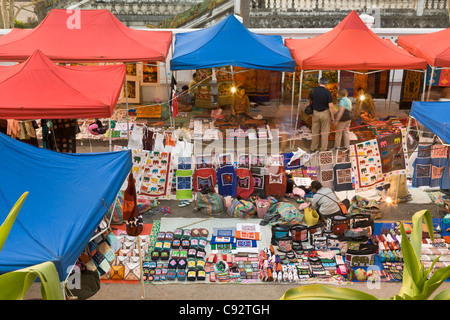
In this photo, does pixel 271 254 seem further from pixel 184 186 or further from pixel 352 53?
pixel 352 53

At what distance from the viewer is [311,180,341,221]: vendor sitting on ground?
795cm

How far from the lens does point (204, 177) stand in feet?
28.7

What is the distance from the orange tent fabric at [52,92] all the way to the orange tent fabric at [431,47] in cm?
663

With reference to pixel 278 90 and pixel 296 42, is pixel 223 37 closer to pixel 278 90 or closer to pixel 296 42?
pixel 296 42

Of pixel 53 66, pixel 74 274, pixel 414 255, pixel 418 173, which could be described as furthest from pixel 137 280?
pixel 414 255

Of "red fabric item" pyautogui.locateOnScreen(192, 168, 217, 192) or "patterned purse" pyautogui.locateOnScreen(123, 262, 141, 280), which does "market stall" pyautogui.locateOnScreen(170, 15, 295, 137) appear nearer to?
"red fabric item" pyautogui.locateOnScreen(192, 168, 217, 192)

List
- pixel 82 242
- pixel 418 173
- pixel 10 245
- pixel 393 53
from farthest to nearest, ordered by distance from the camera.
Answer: pixel 393 53, pixel 418 173, pixel 82 242, pixel 10 245

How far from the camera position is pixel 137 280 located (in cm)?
Result: 678

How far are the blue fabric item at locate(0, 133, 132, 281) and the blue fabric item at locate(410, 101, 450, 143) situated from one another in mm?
4512

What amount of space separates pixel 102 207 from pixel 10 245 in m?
1.06

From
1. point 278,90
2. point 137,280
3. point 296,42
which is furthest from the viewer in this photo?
point 278,90

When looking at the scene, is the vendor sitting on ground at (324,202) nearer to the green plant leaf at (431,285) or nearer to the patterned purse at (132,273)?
the patterned purse at (132,273)

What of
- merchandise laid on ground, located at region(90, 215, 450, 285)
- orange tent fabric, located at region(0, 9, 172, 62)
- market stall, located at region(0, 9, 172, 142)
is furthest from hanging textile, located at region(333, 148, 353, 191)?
orange tent fabric, located at region(0, 9, 172, 62)

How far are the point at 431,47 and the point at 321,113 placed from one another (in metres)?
2.88
